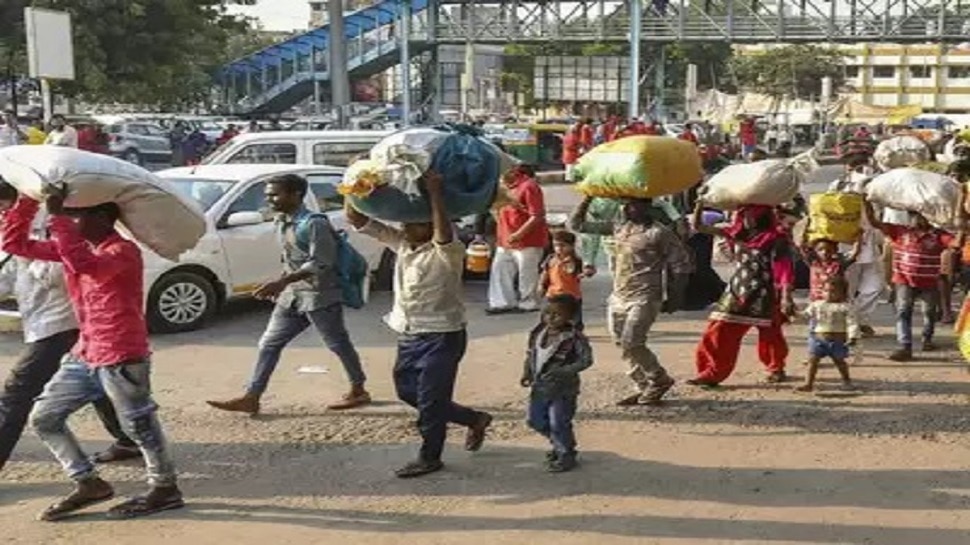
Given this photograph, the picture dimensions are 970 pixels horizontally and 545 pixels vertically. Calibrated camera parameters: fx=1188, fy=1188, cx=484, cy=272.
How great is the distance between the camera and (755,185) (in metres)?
7.34

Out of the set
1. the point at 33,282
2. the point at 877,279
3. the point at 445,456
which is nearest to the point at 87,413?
the point at 33,282

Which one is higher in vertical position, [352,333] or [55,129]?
[55,129]

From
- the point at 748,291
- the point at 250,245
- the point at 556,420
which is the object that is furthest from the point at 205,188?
the point at 556,420

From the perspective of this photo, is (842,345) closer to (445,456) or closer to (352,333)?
(445,456)

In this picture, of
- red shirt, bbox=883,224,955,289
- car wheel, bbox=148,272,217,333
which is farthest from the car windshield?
red shirt, bbox=883,224,955,289

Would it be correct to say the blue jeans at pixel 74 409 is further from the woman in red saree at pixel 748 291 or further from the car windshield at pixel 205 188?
the car windshield at pixel 205 188

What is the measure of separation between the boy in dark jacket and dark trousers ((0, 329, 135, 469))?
2235mm

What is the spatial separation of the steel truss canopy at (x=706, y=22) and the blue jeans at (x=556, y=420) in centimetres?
3769

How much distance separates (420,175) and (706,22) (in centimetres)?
3983

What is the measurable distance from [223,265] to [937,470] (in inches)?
244

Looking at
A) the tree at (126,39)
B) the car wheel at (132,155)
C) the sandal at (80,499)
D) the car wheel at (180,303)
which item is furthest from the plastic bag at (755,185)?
the car wheel at (132,155)

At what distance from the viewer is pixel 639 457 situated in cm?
623

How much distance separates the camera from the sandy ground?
16.9 ft

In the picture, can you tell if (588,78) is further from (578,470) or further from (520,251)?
(578,470)
